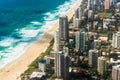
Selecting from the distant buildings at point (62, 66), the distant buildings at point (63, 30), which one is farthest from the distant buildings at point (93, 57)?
the distant buildings at point (63, 30)

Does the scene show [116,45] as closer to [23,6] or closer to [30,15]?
[30,15]

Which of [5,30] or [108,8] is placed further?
[108,8]

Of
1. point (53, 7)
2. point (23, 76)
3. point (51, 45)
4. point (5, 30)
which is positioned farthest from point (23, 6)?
point (23, 76)

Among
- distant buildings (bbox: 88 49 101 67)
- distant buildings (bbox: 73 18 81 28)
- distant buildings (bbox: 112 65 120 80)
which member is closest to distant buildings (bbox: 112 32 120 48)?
distant buildings (bbox: 88 49 101 67)

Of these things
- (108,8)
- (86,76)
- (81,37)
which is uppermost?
(108,8)

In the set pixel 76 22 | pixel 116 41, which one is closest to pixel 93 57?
pixel 116 41

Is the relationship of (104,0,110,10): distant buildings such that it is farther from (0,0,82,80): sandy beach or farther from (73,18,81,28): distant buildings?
(0,0,82,80): sandy beach

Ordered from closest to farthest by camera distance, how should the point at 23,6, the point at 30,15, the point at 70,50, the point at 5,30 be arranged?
the point at 70,50
the point at 5,30
the point at 30,15
the point at 23,6

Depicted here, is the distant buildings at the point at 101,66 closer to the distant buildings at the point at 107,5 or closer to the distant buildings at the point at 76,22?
the distant buildings at the point at 76,22
